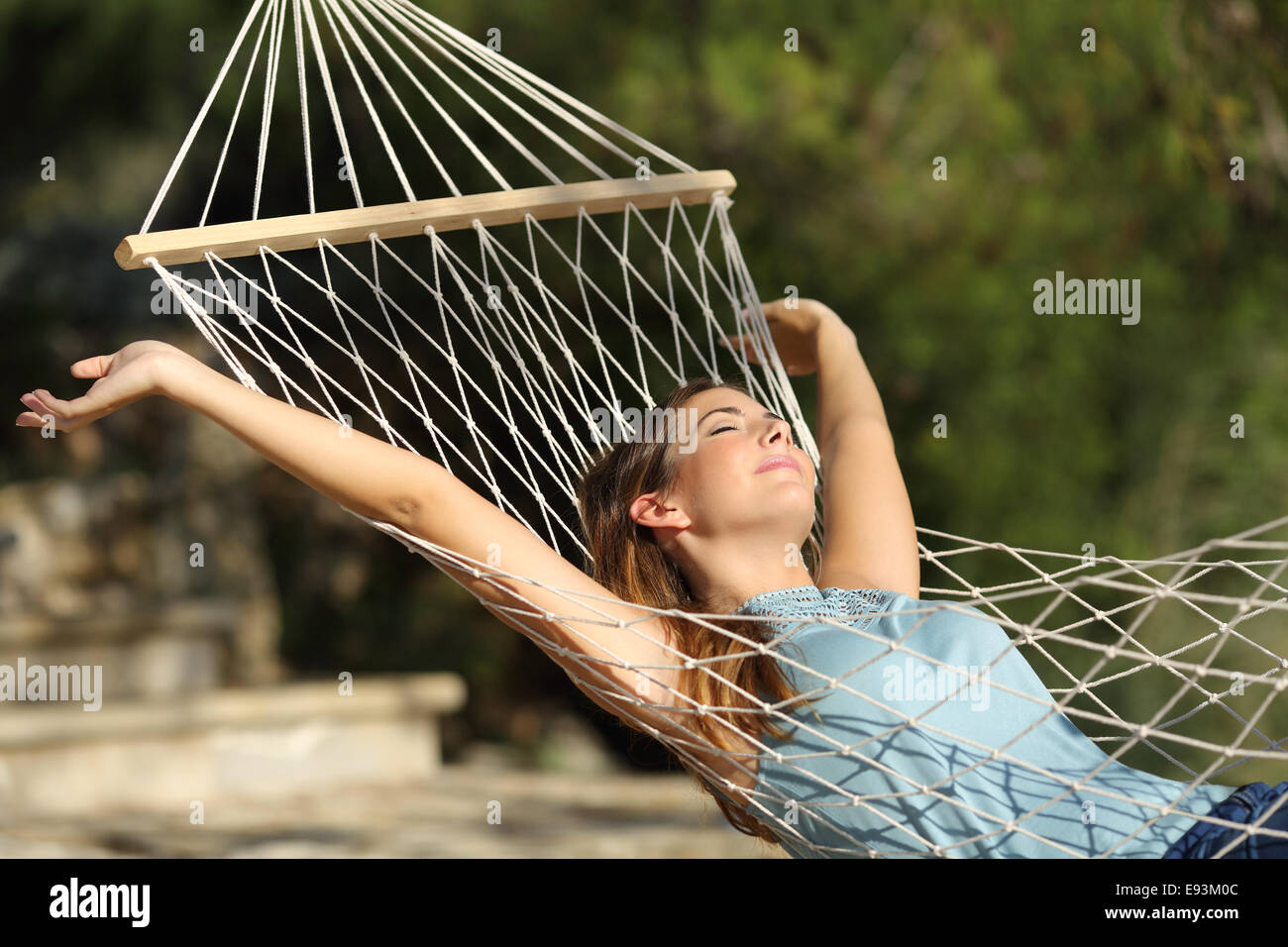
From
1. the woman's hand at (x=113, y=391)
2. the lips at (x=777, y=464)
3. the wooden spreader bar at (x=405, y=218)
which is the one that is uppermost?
the wooden spreader bar at (x=405, y=218)

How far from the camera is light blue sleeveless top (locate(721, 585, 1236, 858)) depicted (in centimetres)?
131

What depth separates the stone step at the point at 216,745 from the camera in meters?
4.06

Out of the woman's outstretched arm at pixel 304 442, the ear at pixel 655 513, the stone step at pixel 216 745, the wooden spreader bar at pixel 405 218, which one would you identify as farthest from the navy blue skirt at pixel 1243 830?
the stone step at pixel 216 745

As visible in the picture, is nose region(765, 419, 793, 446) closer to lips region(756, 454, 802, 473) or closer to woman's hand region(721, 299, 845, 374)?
lips region(756, 454, 802, 473)

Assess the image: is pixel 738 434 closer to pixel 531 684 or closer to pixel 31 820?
pixel 31 820

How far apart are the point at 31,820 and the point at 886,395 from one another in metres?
2.91

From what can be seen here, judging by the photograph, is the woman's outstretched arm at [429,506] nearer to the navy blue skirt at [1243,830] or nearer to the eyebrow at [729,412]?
the eyebrow at [729,412]

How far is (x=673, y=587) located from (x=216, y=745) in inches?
129

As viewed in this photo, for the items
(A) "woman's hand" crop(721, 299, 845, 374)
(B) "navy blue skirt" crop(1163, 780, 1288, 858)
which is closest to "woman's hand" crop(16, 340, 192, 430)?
(A) "woman's hand" crop(721, 299, 845, 374)

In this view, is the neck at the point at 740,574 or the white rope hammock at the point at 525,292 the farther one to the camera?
the white rope hammock at the point at 525,292

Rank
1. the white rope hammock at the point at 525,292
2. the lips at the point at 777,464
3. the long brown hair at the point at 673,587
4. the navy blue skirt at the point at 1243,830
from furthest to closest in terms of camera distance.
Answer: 1. the white rope hammock at the point at 525,292
2. the lips at the point at 777,464
3. the long brown hair at the point at 673,587
4. the navy blue skirt at the point at 1243,830

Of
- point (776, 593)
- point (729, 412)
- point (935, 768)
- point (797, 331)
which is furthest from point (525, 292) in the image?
point (935, 768)

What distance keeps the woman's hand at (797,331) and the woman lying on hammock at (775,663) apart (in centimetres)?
44

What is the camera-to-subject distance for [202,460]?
5469mm
